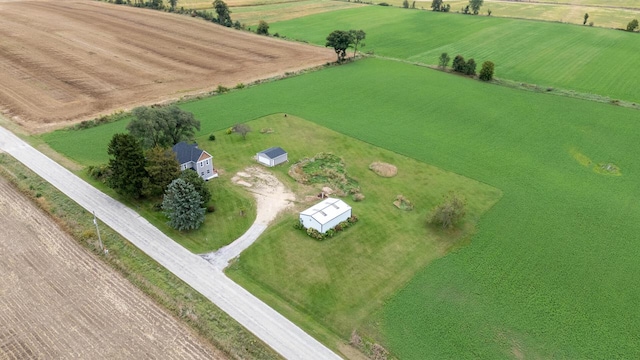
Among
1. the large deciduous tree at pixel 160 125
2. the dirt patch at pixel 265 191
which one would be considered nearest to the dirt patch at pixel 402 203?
the dirt patch at pixel 265 191

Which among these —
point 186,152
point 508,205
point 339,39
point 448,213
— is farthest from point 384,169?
point 339,39

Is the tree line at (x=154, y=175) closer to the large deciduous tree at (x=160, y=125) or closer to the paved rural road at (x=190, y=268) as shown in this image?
the large deciduous tree at (x=160, y=125)

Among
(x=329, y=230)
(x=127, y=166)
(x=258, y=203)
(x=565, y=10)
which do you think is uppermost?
(x=565, y=10)

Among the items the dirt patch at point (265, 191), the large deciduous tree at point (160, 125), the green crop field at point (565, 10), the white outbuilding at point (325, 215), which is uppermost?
the green crop field at point (565, 10)

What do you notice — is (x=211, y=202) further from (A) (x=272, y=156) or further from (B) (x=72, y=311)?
(B) (x=72, y=311)

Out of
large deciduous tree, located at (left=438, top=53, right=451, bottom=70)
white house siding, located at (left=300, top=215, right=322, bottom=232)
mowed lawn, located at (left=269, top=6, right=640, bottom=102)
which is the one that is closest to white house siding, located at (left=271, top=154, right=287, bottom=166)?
white house siding, located at (left=300, top=215, right=322, bottom=232)

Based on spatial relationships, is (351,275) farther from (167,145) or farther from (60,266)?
(167,145)
